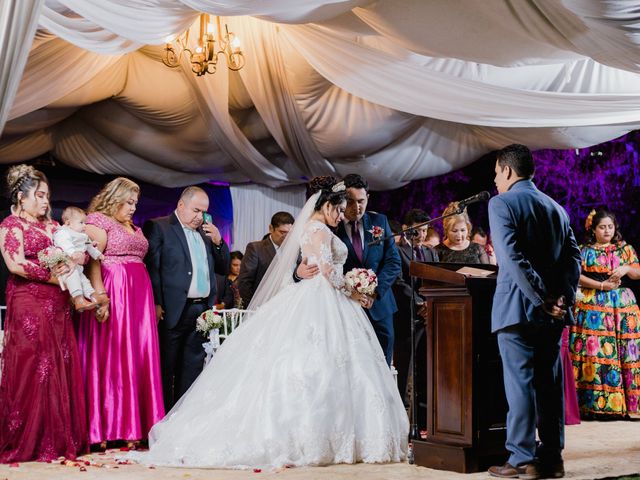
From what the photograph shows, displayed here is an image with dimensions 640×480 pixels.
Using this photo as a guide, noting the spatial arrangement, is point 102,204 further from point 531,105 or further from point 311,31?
point 531,105

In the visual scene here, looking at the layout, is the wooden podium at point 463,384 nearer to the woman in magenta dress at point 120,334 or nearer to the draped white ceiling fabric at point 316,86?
the draped white ceiling fabric at point 316,86

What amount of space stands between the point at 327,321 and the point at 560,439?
148 cm

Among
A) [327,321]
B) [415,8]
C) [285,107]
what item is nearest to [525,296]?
[327,321]

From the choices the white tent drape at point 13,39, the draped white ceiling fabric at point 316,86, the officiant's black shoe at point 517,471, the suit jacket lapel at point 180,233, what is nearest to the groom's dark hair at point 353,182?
the draped white ceiling fabric at point 316,86

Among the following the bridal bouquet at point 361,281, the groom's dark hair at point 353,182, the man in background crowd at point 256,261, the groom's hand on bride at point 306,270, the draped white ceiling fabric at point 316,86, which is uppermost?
the draped white ceiling fabric at point 316,86

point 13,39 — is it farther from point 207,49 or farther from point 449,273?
point 207,49

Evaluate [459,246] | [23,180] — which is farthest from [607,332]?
[23,180]

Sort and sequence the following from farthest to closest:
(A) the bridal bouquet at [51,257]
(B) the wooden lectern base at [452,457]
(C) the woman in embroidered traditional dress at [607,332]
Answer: (C) the woman in embroidered traditional dress at [607,332]
(A) the bridal bouquet at [51,257]
(B) the wooden lectern base at [452,457]

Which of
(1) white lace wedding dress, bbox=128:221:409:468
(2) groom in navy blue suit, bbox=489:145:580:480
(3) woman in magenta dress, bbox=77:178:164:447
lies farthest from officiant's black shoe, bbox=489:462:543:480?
(3) woman in magenta dress, bbox=77:178:164:447

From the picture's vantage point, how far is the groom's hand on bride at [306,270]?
A: 5535 mm

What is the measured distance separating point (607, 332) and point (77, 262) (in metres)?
4.41

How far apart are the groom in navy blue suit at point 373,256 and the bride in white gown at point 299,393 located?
46 centimetres

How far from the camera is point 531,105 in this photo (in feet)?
21.0

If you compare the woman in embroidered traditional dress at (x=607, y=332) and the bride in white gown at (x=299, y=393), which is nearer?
the bride in white gown at (x=299, y=393)
